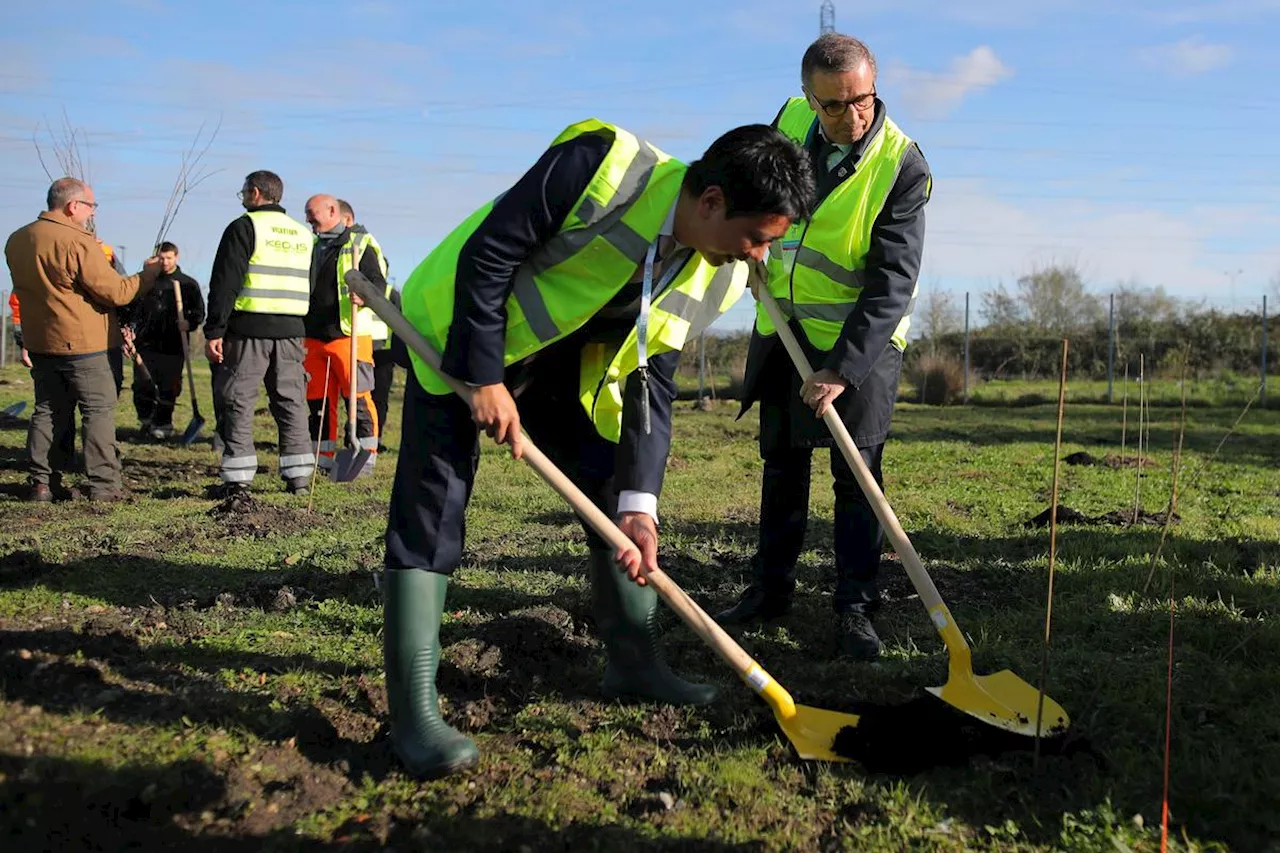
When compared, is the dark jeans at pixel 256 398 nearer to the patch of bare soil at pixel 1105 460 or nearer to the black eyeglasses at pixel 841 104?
the black eyeglasses at pixel 841 104

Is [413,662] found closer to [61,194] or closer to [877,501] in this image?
[877,501]

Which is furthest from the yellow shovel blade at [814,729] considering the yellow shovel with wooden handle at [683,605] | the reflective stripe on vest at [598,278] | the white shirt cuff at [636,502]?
the reflective stripe on vest at [598,278]

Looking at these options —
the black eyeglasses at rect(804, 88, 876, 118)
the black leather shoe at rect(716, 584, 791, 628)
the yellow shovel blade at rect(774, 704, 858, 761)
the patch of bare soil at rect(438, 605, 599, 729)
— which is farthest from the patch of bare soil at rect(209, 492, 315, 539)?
the black eyeglasses at rect(804, 88, 876, 118)

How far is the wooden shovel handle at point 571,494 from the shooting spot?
2.84 m

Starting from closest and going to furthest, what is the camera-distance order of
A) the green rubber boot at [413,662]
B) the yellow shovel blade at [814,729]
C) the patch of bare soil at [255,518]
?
the green rubber boot at [413,662], the yellow shovel blade at [814,729], the patch of bare soil at [255,518]

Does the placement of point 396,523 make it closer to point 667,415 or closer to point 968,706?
point 667,415

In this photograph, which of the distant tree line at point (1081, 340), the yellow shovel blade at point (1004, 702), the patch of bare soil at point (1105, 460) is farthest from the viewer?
the distant tree line at point (1081, 340)

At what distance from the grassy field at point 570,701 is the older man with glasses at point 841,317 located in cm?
27

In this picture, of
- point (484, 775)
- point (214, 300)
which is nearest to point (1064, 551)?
point (484, 775)

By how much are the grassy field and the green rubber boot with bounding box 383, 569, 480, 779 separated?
0.12m

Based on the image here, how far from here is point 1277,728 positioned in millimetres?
3215

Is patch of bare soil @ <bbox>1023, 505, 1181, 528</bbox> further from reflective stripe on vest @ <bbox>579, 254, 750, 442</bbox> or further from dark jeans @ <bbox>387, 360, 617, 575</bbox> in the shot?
dark jeans @ <bbox>387, 360, 617, 575</bbox>

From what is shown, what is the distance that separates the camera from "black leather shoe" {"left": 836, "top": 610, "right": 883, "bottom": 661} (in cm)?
393

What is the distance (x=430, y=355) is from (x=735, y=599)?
230 cm
